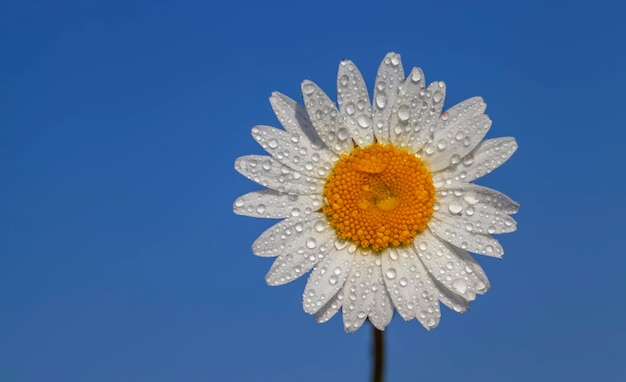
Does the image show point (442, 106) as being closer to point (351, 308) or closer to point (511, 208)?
point (511, 208)

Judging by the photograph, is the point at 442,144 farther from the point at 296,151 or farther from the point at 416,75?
the point at 296,151

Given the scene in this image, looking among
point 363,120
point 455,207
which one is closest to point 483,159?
point 455,207

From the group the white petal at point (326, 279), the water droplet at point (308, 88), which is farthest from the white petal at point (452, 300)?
the water droplet at point (308, 88)

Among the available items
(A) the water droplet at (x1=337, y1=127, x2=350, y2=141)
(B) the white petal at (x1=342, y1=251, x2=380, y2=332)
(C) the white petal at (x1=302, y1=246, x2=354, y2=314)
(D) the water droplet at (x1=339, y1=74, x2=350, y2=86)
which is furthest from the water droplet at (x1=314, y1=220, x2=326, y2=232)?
(D) the water droplet at (x1=339, y1=74, x2=350, y2=86)

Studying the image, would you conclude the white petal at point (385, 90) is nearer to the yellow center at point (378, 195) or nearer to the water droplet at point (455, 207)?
the yellow center at point (378, 195)

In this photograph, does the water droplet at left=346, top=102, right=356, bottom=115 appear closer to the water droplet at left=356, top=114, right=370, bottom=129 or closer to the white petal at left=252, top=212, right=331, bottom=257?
the water droplet at left=356, top=114, right=370, bottom=129

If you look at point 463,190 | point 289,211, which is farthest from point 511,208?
point 289,211

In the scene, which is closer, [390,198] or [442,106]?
[442,106]
